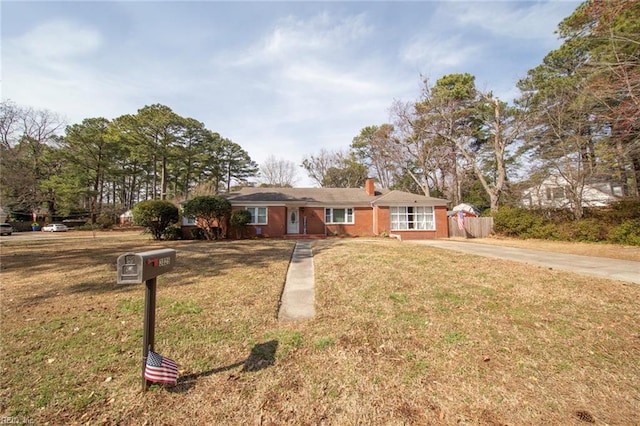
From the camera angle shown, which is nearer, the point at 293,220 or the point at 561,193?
the point at 561,193

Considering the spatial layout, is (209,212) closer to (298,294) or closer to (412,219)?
(298,294)

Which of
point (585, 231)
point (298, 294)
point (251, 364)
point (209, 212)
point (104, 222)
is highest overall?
point (209, 212)

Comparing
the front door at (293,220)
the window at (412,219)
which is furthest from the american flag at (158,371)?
the window at (412,219)

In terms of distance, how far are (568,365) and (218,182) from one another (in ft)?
151

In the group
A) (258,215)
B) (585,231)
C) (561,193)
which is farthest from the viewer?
(258,215)

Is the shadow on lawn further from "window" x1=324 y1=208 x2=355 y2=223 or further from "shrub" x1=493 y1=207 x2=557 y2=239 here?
"shrub" x1=493 y1=207 x2=557 y2=239

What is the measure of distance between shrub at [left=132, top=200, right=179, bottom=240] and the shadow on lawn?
15.6 meters

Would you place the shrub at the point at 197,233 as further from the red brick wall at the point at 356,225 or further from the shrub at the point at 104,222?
the shrub at the point at 104,222

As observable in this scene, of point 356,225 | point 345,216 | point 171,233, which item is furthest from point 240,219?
point 356,225

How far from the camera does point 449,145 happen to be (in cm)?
2777

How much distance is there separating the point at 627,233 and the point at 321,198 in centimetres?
1700

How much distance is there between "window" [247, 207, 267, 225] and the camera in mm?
19281

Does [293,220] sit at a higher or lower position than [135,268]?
higher

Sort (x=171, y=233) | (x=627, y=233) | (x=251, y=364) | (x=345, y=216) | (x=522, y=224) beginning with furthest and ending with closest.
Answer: (x=345, y=216)
(x=522, y=224)
(x=171, y=233)
(x=627, y=233)
(x=251, y=364)
